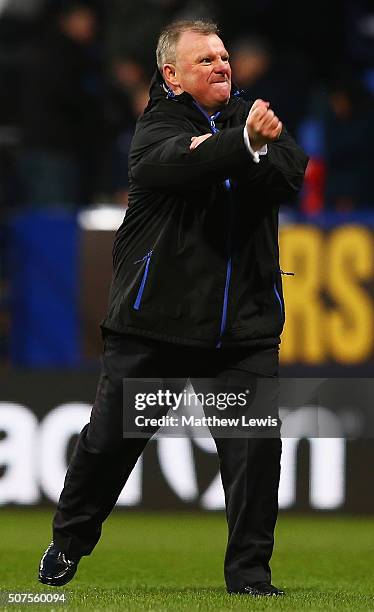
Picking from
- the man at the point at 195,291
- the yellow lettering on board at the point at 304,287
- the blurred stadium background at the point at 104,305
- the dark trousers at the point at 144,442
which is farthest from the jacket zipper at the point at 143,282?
the yellow lettering on board at the point at 304,287

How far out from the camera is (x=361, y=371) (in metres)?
7.96

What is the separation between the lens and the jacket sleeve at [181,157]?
4.76m

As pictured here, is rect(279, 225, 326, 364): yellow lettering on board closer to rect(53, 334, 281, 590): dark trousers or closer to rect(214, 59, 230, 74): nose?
rect(53, 334, 281, 590): dark trousers

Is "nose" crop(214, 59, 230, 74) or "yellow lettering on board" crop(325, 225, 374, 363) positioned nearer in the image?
"nose" crop(214, 59, 230, 74)

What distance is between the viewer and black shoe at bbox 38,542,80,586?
5262 millimetres

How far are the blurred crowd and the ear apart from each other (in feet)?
11.9

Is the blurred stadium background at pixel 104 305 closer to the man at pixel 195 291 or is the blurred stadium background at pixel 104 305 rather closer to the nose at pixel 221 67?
the man at pixel 195 291

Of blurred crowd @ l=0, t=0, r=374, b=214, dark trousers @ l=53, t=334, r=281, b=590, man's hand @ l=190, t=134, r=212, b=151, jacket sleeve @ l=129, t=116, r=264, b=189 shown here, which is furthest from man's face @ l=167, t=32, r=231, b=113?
blurred crowd @ l=0, t=0, r=374, b=214

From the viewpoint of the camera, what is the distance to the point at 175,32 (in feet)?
16.9

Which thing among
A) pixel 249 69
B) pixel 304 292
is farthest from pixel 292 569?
pixel 249 69

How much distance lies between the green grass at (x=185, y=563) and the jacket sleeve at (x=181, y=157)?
137cm

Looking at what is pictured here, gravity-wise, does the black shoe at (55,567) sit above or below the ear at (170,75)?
below

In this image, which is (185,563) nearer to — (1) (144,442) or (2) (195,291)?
(1) (144,442)

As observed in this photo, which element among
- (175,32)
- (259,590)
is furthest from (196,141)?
(259,590)
